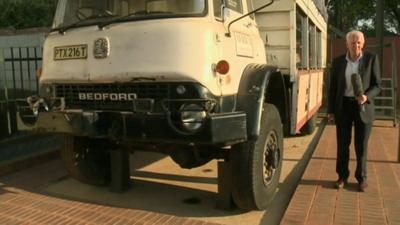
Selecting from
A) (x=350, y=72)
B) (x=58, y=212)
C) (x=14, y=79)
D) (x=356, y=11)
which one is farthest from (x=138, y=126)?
(x=356, y=11)

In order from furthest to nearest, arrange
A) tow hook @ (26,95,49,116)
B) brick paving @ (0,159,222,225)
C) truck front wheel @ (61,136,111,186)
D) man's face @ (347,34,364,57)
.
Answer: truck front wheel @ (61,136,111,186) → man's face @ (347,34,364,57) → tow hook @ (26,95,49,116) → brick paving @ (0,159,222,225)

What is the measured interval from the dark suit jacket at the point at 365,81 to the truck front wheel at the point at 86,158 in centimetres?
262

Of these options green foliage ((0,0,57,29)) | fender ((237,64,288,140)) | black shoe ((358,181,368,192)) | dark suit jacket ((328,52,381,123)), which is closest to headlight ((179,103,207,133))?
fender ((237,64,288,140))

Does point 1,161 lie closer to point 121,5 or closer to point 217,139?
point 121,5

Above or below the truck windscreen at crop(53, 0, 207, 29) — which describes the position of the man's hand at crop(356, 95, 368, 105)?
below

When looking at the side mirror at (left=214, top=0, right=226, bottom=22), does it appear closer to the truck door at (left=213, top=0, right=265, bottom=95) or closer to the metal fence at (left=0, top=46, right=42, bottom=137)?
the truck door at (left=213, top=0, right=265, bottom=95)

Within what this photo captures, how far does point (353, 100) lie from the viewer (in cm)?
550

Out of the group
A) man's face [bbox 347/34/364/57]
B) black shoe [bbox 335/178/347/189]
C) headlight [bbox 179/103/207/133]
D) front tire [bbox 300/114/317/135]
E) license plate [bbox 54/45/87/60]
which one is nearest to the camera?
headlight [bbox 179/103/207/133]

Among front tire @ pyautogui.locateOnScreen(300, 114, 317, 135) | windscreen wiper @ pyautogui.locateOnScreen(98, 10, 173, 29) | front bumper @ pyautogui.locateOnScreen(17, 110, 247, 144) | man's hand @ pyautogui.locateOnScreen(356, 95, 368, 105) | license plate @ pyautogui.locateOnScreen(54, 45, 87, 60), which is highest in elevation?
windscreen wiper @ pyautogui.locateOnScreen(98, 10, 173, 29)

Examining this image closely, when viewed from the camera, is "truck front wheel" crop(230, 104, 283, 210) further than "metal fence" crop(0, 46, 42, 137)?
No

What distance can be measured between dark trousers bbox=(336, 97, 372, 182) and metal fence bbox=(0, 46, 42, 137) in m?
4.75

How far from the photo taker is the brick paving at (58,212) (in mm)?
5070

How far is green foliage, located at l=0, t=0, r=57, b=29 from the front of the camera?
2083cm

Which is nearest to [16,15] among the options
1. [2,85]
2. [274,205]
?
[2,85]
